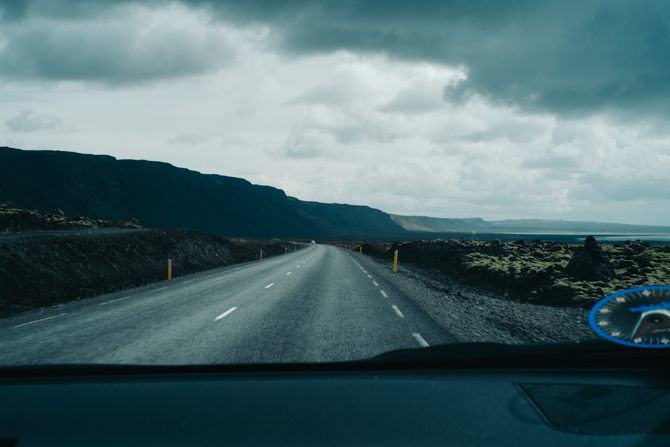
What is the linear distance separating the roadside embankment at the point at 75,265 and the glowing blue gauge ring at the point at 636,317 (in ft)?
41.8

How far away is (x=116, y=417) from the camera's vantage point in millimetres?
2254

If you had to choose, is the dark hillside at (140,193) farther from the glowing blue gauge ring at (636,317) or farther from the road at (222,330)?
the glowing blue gauge ring at (636,317)

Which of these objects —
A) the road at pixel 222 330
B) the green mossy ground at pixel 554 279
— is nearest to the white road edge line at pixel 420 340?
the road at pixel 222 330

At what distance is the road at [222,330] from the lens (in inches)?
213

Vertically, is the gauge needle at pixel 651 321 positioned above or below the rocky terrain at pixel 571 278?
above

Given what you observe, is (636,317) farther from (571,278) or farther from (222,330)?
(571,278)

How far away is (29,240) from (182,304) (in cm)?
1176

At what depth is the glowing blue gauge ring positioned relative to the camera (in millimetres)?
2262

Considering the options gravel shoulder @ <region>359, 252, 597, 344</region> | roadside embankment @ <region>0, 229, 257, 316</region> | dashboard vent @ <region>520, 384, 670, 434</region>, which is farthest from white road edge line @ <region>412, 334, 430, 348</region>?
roadside embankment @ <region>0, 229, 257, 316</region>

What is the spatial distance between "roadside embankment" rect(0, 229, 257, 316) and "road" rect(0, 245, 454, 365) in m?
3.87

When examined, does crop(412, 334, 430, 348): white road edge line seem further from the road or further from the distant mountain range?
the distant mountain range

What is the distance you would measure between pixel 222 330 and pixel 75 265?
45.7ft

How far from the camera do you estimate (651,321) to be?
7.52ft

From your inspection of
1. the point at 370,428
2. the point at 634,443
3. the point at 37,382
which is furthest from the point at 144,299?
the point at 634,443
